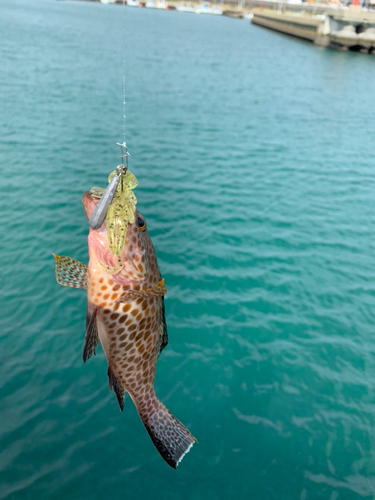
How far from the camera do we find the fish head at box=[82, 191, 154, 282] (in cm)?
449

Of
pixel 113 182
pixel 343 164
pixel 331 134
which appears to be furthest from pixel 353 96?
pixel 113 182

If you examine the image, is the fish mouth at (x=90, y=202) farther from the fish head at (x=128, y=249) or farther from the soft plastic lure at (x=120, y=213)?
the soft plastic lure at (x=120, y=213)

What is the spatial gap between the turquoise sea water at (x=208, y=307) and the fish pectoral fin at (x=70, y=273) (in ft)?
13.1

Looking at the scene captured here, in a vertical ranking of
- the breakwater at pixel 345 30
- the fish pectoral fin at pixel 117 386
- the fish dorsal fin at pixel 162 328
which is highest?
the breakwater at pixel 345 30

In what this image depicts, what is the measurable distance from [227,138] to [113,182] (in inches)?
836

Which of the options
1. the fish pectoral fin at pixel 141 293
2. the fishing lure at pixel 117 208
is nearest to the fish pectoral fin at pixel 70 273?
the fish pectoral fin at pixel 141 293

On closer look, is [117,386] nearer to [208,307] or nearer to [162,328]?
[162,328]

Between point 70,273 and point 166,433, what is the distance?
2.77m

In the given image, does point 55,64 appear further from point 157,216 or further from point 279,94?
point 157,216

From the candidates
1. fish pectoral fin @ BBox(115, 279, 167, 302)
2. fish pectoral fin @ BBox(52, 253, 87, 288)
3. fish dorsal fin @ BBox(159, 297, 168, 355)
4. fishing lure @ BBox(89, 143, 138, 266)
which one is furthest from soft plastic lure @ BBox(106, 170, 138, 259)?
fish dorsal fin @ BBox(159, 297, 168, 355)

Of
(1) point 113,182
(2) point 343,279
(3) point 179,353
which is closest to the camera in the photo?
(1) point 113,182

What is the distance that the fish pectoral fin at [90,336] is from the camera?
15.3 ft

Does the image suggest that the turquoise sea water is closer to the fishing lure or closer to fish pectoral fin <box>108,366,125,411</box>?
fish pectoral fin <box>108,366,125,411</box>

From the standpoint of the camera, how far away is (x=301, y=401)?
859cm
